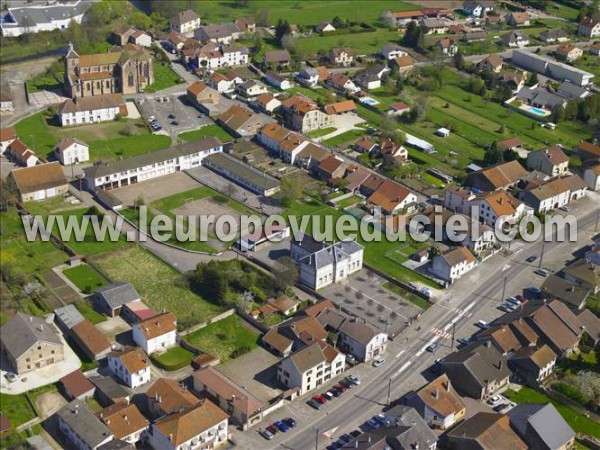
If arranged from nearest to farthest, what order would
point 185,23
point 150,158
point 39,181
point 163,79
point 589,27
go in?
point 39,181 → point 150,158 → point 163,79 → point 185,23 → point 589,27

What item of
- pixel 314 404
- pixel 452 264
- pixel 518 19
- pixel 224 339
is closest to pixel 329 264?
pixel 452 264

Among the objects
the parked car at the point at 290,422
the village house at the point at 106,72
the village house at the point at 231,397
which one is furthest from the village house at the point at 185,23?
the parked car at the point at 290,422

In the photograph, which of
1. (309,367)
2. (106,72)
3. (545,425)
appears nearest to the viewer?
(545,425)

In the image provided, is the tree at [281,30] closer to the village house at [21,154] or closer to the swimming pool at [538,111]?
the swimming pool at [538,111]

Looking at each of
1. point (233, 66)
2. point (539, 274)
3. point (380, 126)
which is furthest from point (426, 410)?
point (233, 66)

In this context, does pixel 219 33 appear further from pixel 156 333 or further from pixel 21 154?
pixel 156 333

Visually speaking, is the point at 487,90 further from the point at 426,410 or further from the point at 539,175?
the point at 426,410
